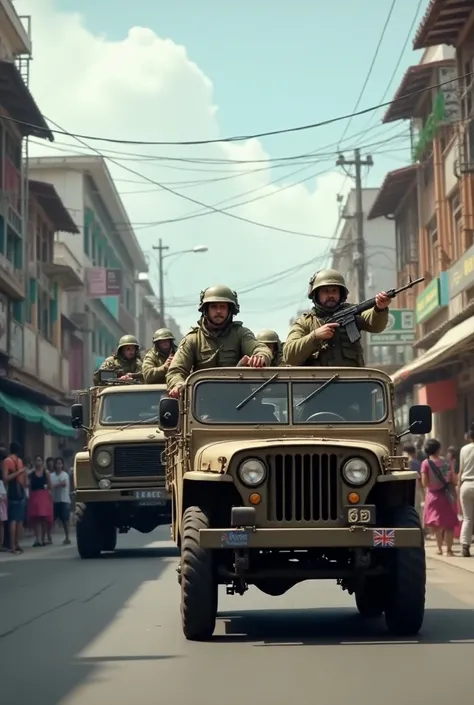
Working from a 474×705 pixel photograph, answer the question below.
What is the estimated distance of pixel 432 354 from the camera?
24.1 metres

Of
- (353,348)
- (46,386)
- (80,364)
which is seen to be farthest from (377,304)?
(80,364)

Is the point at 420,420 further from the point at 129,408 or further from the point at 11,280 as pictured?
the point at 11,280

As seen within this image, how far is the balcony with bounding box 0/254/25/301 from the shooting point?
32.4 metres

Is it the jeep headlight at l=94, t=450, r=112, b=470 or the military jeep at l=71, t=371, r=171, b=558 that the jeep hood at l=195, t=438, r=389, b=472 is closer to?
the military jeep at l=71, t=371, r=171, b=558

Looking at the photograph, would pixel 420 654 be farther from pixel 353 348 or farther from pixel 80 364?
pixel 80 364

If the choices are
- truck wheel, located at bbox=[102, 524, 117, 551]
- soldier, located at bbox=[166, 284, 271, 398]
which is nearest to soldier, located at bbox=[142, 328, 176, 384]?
truck wheel, located at bbox=[102, 524, 117, 551]

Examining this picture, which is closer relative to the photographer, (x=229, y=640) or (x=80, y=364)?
(x=229, y=640)

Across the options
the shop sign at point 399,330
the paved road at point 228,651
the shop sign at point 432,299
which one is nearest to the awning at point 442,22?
the shop sign at point 432,299

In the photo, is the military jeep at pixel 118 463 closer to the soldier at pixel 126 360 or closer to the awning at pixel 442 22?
the soldier at pixel 126 360

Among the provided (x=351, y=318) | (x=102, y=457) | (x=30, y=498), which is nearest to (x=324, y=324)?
(x=351, y=318)

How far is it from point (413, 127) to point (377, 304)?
28.1 meters

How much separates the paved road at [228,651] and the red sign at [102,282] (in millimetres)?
41868

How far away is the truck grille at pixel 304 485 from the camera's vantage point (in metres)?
9.61

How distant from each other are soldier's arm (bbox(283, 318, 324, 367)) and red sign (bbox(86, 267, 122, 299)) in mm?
44757
